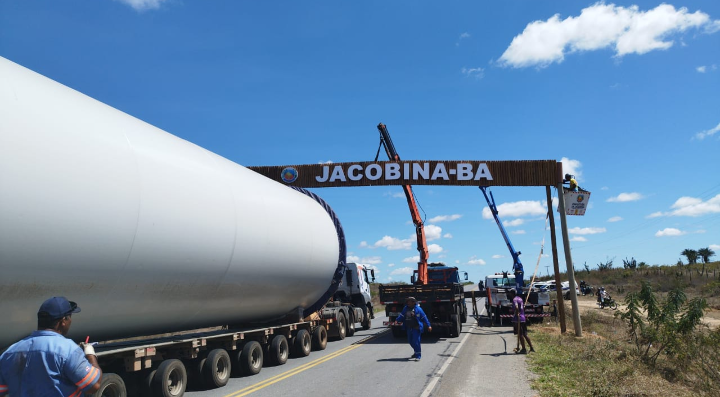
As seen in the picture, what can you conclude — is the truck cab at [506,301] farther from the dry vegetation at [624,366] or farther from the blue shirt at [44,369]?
the blue shirt at [44,369]

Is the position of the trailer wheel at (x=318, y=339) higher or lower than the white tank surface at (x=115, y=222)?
lower

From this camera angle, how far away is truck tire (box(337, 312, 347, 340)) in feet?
61.8

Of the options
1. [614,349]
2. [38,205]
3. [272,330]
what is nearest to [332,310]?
[272,330]

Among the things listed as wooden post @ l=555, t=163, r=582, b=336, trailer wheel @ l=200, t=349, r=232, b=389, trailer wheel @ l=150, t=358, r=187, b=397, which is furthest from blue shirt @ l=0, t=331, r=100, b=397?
wooden post @ l=555, t=163, r=582, b=336

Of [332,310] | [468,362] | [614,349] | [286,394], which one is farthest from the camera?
[332,310]

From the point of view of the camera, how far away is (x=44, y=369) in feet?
12.0

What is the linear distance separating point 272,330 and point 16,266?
762 cm

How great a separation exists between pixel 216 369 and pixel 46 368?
702cm

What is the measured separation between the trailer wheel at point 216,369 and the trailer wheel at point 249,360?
81cm

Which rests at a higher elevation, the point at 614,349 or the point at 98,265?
the point at 98,265

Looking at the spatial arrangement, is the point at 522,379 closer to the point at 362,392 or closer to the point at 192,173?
the point at 362,392

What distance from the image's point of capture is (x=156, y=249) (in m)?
8.11

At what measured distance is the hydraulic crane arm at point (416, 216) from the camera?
81.3 ft

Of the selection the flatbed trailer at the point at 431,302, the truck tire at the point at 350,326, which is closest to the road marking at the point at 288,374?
the flatbed trailer at the point at 431,302
